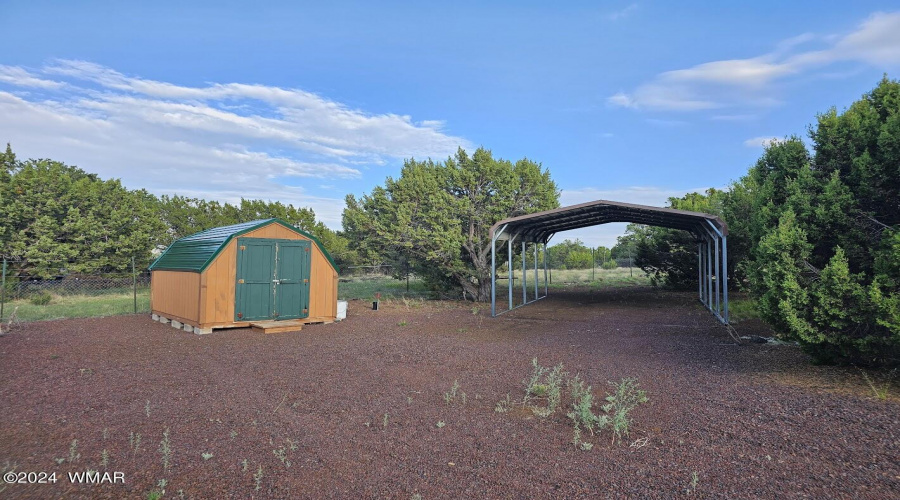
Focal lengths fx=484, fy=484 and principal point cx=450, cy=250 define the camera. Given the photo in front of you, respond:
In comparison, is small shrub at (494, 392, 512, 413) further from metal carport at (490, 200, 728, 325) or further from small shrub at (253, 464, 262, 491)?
metal carport at (490, 200, 728, 325)

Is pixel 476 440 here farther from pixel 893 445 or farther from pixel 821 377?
pixel 821 377

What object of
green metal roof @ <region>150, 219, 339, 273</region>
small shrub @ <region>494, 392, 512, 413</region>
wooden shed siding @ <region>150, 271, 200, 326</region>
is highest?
green metal roof @ <region>150, 219, 339, 273</region>

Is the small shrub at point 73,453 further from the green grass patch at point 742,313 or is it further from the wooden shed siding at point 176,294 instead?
the green grass patch at point 742,313

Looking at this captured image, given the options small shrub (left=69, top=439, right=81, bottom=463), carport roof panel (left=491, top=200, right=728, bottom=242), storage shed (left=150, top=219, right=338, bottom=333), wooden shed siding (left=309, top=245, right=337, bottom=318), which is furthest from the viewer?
carport roof panel (left=491, top=200, right=728, bottom=242)

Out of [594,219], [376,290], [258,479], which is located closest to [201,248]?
[258,479]

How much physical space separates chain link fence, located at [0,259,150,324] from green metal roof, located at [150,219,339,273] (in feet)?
6.90

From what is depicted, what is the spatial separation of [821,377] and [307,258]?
31.4 ft

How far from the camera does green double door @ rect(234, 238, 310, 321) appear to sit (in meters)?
10.3

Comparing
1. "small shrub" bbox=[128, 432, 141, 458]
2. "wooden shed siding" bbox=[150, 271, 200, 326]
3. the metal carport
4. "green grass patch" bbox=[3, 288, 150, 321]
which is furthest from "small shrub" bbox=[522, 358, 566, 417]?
"green grass patch" bbox=[3, 288, 150, 321]

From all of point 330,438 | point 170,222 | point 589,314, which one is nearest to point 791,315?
point 330,438

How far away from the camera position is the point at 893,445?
377 cm

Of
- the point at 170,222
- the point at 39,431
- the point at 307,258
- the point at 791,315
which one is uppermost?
the point at 170,222

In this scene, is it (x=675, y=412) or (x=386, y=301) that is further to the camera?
(x=386, y=301)

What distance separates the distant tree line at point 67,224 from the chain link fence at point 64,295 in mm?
355
